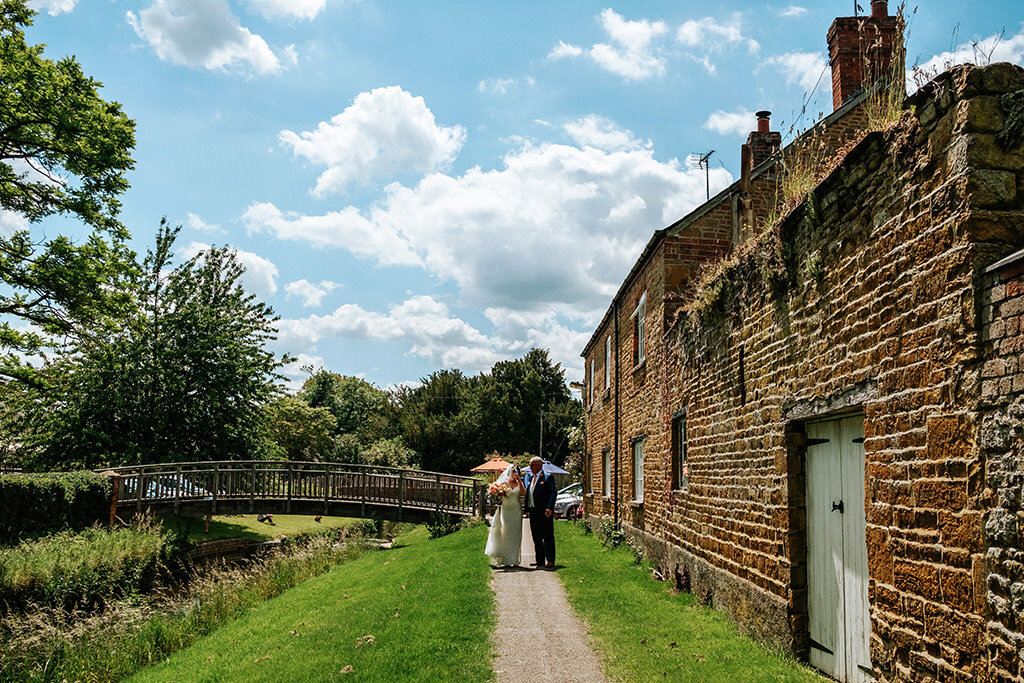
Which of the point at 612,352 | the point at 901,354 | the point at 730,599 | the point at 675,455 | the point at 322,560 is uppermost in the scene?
the point at 612,352

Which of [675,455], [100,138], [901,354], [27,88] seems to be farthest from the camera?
[100,138]

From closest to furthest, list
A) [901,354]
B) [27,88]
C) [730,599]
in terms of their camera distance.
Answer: [901,354] → [730,599] → [27,88]

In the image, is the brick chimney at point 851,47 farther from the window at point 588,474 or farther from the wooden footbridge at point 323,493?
the wooden footbridge at point 323,493

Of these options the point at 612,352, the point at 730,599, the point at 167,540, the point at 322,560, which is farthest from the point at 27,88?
the point at 730,599

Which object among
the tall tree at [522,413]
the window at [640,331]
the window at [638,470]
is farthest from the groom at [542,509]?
the tall tree at [522,413]

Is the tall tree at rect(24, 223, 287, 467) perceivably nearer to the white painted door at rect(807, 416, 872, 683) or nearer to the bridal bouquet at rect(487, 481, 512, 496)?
the bridal bouquet at rect(487, 481, 512, 496)

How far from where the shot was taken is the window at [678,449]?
11.1m

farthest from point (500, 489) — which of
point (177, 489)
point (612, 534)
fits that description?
point (177, 489)

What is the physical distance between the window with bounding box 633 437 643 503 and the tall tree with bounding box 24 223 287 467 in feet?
55.3

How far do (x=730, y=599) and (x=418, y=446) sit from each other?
132ft

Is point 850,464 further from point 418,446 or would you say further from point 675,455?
point 418,446

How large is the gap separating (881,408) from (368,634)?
6143 millimetres

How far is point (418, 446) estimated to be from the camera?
46.9m

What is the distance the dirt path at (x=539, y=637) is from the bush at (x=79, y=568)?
27.4 ft
